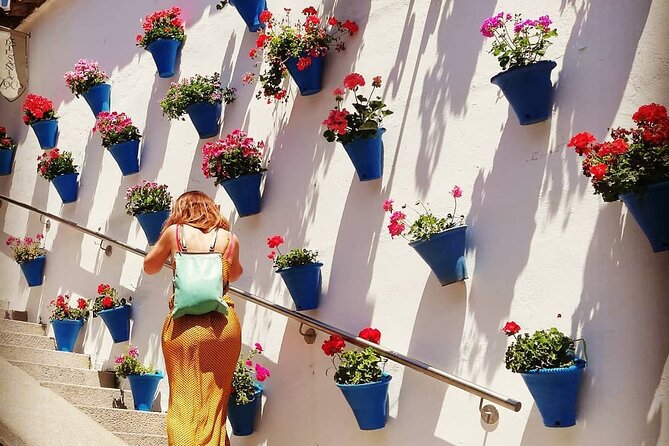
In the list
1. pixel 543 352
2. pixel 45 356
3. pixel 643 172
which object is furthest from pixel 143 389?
pixel 643 172

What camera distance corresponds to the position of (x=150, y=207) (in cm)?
602

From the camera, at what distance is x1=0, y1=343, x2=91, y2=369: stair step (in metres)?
5.69

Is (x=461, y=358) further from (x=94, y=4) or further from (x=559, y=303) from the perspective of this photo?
(x=94, y=4)

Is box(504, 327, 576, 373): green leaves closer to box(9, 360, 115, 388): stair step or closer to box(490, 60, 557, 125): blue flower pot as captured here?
box(490, 60, 557, 125): blue flower pot

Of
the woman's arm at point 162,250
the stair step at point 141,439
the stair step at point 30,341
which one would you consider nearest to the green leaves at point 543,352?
the woman's arm at point 162,250

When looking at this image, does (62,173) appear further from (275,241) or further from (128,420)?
(275,241)

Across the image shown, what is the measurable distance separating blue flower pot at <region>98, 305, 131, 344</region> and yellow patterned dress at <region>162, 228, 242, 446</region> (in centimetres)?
235

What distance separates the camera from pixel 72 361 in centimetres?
661

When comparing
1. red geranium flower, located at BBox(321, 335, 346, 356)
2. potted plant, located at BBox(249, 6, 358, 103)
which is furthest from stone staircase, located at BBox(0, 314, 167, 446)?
potted plant, located at BBox(249, 6, 358, 103)

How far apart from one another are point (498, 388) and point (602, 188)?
1.10m

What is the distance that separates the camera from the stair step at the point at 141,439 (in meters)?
5.04

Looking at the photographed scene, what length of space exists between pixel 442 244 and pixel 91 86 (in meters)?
3.90

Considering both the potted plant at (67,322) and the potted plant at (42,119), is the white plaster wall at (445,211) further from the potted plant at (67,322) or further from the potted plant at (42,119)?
the potted plant at (42,119)

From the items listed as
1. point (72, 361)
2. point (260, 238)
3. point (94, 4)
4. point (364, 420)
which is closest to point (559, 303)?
point (364, 420)
